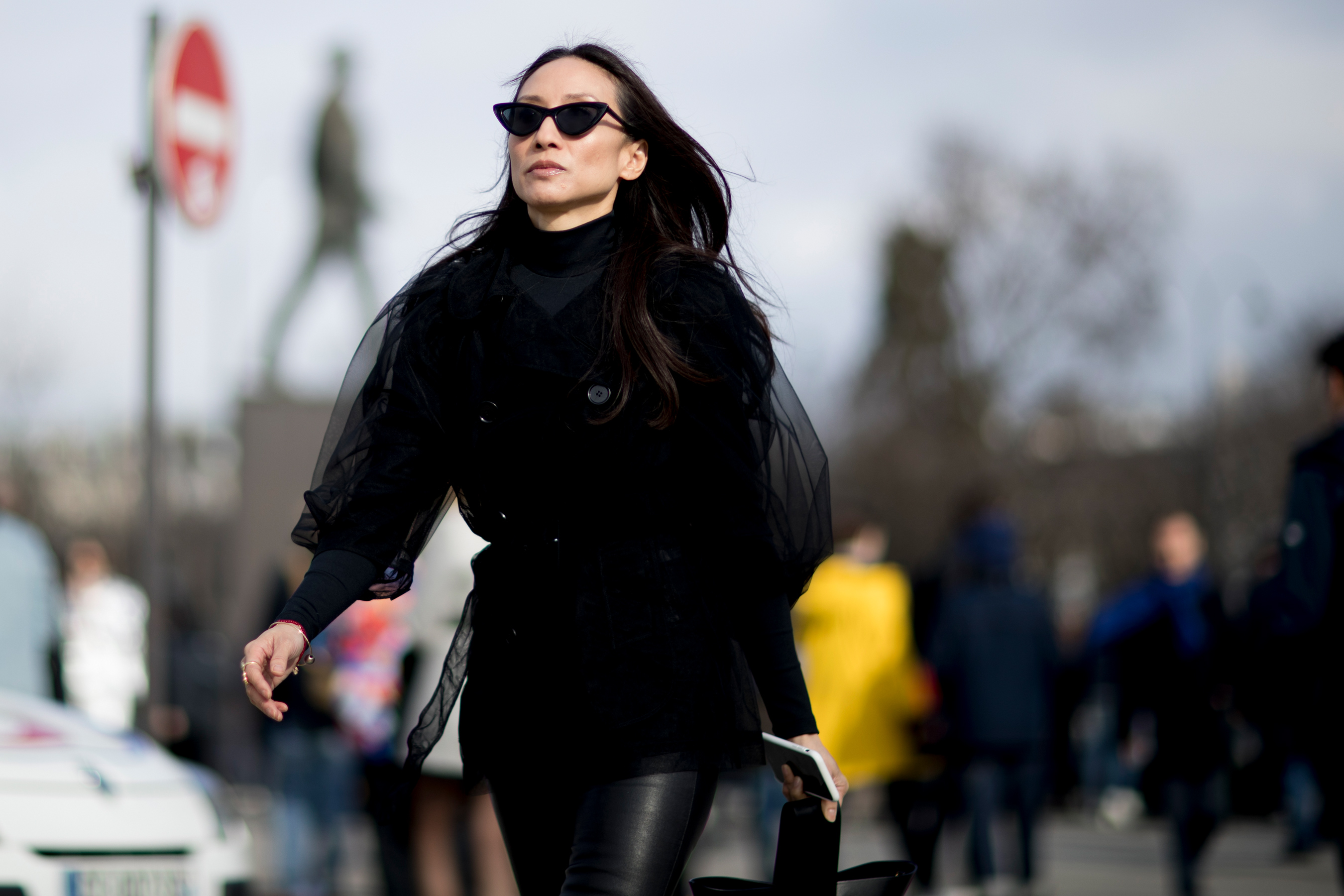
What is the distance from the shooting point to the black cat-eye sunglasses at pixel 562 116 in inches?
114

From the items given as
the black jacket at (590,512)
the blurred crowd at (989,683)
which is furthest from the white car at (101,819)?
the blurred crowd at (989,683)

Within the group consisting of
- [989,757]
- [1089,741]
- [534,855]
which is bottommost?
[1089,741]

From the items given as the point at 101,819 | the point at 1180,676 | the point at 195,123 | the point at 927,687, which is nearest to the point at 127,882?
the point at 101,819

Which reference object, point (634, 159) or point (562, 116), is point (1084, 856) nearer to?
point (634, 159)

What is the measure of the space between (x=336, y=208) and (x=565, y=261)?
39.0ft

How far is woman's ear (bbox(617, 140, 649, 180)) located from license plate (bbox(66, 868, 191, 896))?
111 inches

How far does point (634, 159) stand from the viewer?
3.01 meters

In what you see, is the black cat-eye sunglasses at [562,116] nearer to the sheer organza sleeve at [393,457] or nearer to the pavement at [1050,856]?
the sheer organza sleeve at [393,457]

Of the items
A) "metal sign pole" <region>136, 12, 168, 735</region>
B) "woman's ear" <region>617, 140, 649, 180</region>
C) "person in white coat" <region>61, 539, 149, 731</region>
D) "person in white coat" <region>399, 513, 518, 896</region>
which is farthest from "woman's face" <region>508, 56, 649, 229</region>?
"person in white coat" <region>61, 539, 149, 731</region>

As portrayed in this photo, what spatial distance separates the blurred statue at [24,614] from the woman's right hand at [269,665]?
5.03 metres

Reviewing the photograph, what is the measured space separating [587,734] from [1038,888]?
24.4 ft

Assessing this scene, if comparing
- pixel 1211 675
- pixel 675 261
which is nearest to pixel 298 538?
pixel 675 261

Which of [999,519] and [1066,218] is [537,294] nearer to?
[999,519]

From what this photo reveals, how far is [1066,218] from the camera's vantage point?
116 feet
